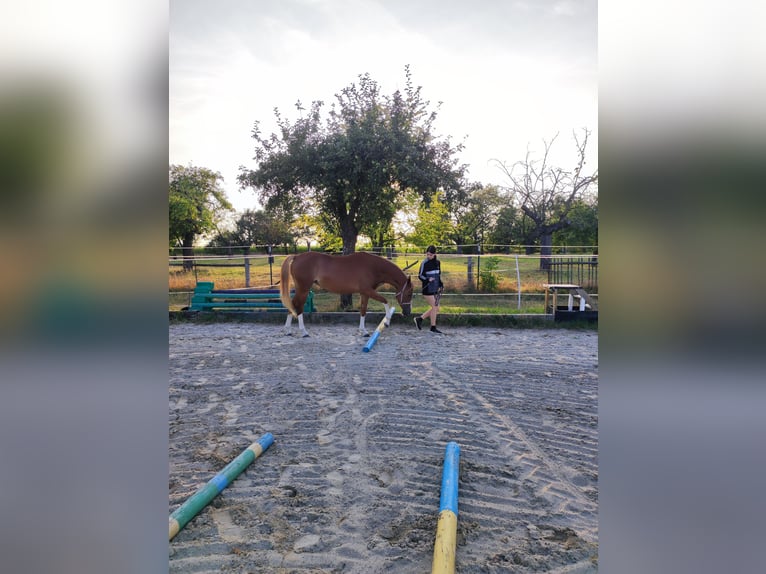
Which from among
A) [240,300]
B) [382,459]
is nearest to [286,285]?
[240,300]

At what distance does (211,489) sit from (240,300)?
9005 mm

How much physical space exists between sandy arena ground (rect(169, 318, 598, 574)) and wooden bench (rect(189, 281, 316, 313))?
3.64 m

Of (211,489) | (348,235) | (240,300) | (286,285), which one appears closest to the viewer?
(211,489)

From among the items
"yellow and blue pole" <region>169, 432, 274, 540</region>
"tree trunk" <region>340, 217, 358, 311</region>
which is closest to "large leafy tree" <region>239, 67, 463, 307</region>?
"tree trunk" <region>340, 217, 358, 311</region>

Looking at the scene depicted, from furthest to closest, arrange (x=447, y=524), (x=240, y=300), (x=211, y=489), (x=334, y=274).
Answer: (x=240, y=300) < (x=334, y=274) < (x=211, y=489) < (x=447, y=524)

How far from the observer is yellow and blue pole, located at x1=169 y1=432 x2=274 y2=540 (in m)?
2.33

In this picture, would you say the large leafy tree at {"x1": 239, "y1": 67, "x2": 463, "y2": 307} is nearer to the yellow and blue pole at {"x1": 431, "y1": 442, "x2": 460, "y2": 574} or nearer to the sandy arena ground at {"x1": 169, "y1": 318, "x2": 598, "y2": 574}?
the sandy arena ground at {"x1": 169, "y1": 318, "x2": 598, "y2": 574}

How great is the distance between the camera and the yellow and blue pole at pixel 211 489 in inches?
91.9

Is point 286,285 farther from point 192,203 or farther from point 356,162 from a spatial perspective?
point 192,203

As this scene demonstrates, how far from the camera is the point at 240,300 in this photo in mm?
11234
